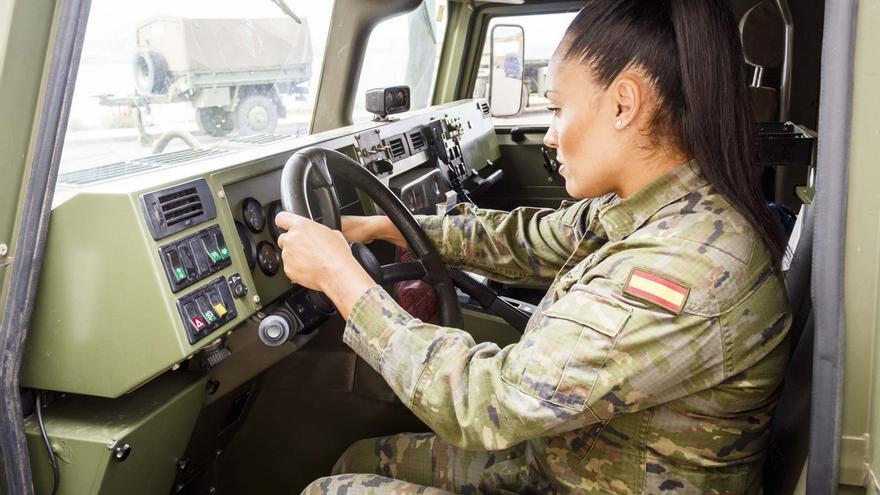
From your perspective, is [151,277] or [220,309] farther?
[220,309]

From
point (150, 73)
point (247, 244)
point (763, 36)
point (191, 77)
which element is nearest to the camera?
point (247, 244)

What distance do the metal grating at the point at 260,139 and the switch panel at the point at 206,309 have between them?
101 cm

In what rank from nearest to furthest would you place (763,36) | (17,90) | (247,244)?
(17,90) → (247,244) → (763,36)

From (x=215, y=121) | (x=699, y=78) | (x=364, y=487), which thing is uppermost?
(x=699, y=78)

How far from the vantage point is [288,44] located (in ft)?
8.68

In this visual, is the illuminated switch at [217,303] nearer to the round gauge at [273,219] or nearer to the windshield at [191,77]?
the round gauge at [273,219]

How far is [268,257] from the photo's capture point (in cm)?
147

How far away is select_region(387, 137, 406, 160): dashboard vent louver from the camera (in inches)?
93.5

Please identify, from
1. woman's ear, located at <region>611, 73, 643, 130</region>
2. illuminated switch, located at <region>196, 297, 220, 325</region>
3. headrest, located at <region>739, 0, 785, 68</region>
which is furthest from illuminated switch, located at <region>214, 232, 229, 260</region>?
headrest, located at <region>739, 0, 785, 68</region>

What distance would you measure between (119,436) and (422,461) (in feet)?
1.87

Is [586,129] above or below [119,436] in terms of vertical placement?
Answer: above

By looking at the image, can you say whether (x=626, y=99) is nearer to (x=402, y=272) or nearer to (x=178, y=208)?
(x=402, y=272)

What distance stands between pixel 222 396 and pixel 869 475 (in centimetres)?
123

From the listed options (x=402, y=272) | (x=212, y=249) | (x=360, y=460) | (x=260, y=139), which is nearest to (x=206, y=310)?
(x=212, y=249)
